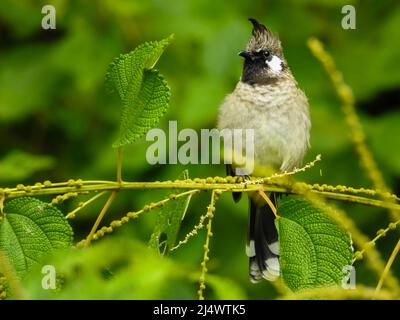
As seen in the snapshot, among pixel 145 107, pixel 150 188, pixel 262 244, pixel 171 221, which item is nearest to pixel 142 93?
pixel 145 107

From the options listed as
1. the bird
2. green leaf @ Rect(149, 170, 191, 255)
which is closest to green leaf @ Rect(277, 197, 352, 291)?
green leaf @ Rect(149, 170, 191, 255)

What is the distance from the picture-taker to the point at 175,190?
2.05m

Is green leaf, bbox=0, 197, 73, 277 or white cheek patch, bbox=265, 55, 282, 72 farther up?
white cheek patch, bbox=265, 55, 282, 72

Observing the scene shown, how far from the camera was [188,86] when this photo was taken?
4.92 meters

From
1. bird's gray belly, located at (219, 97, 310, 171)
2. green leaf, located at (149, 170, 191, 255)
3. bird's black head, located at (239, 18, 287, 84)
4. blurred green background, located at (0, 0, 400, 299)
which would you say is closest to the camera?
green leaf, located at (149, 170, 191, 255)

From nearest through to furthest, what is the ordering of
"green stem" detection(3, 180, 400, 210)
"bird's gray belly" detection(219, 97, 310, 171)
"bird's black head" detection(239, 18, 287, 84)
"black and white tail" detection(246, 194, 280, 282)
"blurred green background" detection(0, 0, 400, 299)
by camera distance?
"green stem" detection(3, 180, 400, 210), "black and white tail" detection(246, 194, 280, 282), "bird's gray belly" detection(219, 97, 310, 171), "bird's black head" detection(239, 18, 287, 84), "blurred green background" detection(0, 0, 400, 299)

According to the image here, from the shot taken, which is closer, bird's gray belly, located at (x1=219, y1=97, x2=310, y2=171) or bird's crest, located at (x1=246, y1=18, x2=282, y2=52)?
bird's gray belly, located at (x1=219, y1=97, x2=310, y2=171)

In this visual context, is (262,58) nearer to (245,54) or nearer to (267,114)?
(245,54)

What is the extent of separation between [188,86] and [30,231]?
3.12 m

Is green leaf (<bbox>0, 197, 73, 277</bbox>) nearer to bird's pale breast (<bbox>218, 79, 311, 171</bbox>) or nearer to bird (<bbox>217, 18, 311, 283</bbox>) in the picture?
bird (<bbox>217, 18, 311, 283</bbox>)

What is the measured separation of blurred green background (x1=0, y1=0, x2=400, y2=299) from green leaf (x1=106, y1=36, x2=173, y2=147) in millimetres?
2565

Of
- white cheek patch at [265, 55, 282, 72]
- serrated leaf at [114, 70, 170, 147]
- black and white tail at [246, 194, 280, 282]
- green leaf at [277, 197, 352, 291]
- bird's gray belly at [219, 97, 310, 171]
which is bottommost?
green leaf at [277, 197, 352, 291]

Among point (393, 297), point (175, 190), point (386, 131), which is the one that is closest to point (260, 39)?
point (386, 131)

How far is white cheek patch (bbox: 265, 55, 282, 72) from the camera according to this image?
174 inches
